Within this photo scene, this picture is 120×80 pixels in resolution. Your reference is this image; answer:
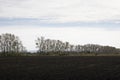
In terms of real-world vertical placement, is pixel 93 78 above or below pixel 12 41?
below

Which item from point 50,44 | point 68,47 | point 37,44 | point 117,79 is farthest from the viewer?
point 68,47

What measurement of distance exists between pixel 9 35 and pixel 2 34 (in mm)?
3578

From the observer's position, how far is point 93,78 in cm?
1870

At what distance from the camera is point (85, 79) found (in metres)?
18.2

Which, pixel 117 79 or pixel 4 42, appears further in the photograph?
pixel 4 42

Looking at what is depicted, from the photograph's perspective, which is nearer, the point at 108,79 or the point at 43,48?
the point at 108,79

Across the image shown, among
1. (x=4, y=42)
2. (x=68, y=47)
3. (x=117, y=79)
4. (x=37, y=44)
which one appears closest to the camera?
(x=117, y=79)

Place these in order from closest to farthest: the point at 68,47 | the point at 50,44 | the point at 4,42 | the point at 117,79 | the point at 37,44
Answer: the point at 117,79 < the point at 4,42 < the point at 37,44 < the point at 50,44 < the point at 68,47

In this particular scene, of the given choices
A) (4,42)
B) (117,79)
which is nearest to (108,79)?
(117,79)

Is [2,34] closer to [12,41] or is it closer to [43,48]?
[12,41]

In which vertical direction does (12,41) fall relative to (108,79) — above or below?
above

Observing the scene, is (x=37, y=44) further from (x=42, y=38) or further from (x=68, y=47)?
(x=68, y=47)

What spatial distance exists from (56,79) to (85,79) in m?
2.14

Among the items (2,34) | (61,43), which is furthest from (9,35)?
(61,43)
